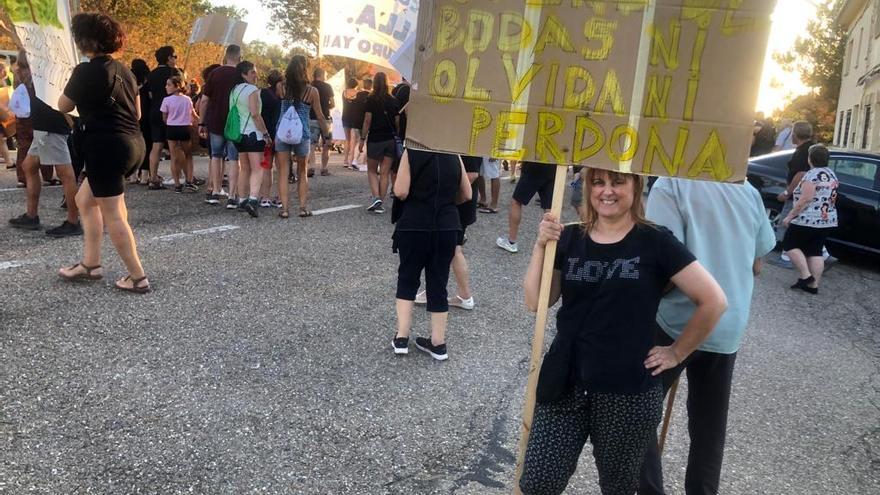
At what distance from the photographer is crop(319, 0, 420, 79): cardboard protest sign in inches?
278

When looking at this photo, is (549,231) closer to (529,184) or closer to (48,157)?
(529,184)

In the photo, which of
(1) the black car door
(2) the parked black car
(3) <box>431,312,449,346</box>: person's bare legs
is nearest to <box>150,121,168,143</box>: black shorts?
(3) <box>431,312,449,346</box>: person's bare legs

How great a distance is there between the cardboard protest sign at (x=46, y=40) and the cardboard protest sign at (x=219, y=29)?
32.1ft

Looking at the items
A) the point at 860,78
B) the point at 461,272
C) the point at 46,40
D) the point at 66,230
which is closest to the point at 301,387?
the point at 461,272

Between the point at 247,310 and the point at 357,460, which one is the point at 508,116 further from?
the point at 247,310

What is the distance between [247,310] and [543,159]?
10.2 ft

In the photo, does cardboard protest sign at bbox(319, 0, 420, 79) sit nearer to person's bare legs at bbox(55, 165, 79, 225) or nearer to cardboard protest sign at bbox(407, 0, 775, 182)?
person's bare legs at bbox(55, 165, 79, 225)

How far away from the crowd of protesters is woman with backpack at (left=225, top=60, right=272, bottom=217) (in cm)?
2

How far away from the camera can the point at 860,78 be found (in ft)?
77.9

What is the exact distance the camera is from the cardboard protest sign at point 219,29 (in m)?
14.2

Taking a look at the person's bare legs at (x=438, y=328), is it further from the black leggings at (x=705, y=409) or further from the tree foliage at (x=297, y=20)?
the tree foliage at (x=297, y=20)

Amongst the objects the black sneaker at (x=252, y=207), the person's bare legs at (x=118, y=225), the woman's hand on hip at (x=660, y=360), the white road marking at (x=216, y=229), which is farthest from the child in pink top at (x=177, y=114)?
the woman's hand on hip at (x=660, y=360)

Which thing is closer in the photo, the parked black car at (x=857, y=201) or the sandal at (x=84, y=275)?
the sandal at (x=84, y=275)

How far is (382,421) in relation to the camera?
3.46 meters
